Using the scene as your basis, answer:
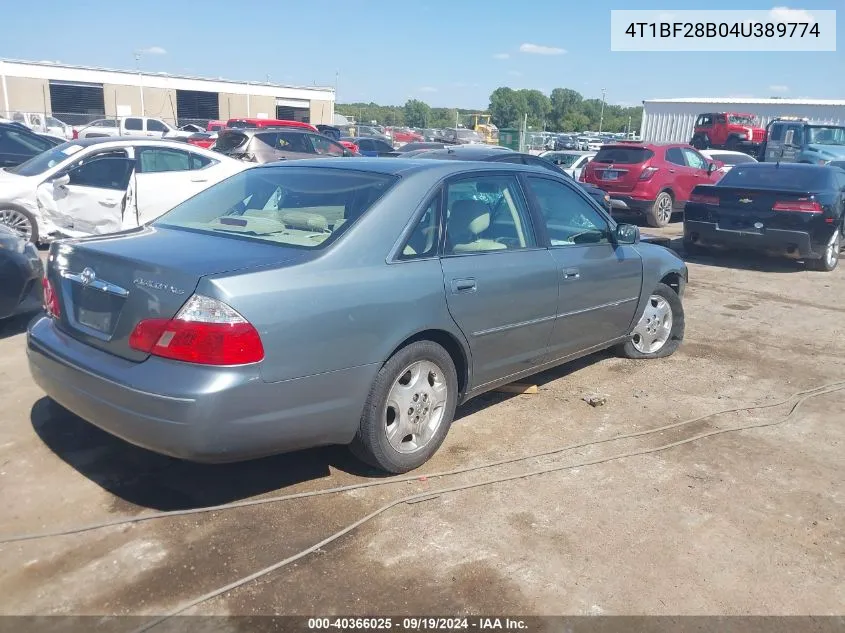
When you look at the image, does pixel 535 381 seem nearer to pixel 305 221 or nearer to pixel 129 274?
pixel 305 221

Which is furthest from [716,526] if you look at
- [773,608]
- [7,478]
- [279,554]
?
[7,478]

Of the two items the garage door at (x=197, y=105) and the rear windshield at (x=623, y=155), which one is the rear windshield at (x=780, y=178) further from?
the garage door at (x=197, y=105)

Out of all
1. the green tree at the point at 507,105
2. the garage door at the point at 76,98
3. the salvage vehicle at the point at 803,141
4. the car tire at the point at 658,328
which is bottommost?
the car tire at the point at 658,328

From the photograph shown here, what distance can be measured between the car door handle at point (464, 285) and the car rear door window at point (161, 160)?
22.1 ft

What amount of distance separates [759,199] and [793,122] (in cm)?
1659

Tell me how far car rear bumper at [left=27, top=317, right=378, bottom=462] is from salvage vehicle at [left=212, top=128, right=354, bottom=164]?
40.1 ft

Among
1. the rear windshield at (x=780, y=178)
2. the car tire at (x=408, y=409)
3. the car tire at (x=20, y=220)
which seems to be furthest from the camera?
the rear windshield at (x=780, y=178)


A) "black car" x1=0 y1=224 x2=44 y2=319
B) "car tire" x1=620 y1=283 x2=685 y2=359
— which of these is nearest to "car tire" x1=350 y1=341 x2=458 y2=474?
"car tire" x1=620 y1=283 x2=685 y2=359

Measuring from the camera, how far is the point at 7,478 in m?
3.69

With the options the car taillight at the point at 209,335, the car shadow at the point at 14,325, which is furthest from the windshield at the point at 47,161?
the car taillight at the point at 209,335

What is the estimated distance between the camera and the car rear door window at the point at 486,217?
4.09 m

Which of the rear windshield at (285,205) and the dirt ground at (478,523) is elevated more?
the rear windshield at (285,205)

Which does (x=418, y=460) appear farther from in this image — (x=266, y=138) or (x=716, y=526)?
(x=266, y=138)

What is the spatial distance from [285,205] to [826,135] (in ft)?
78.4
